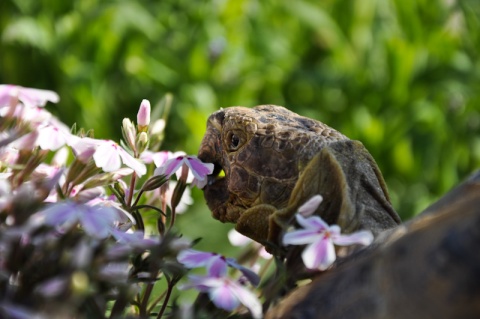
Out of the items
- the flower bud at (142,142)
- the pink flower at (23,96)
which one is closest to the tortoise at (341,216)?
the flower bud at (142,142)

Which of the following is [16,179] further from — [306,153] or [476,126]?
[476,126]

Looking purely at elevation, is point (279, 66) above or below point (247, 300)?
below

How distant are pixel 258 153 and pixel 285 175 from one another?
45 millimetres

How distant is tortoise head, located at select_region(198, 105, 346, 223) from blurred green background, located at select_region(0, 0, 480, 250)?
2.46 m

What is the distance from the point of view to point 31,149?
0.94 m

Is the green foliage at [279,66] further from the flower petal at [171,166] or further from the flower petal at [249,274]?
the flower petal at [249,274]

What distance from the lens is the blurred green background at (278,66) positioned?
3.74m

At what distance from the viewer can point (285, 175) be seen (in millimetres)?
1031

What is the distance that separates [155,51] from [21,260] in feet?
11.1

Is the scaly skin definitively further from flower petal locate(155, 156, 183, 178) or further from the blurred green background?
the blurred green background

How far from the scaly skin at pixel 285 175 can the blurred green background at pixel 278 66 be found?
2484 millimetres

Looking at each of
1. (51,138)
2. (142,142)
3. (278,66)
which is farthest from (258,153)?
(278,66)

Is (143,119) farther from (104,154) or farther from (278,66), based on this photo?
(278,66)

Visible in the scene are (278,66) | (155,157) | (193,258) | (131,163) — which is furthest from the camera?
(278,66)
